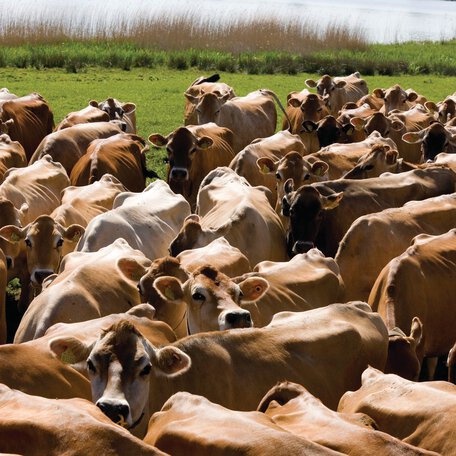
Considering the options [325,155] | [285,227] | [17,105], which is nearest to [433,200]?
[285,227]

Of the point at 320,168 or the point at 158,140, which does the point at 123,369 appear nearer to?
the point at 320,168

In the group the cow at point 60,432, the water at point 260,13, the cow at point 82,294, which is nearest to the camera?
the cow at point 60,432

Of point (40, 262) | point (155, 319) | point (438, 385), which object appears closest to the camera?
point (438, 385)

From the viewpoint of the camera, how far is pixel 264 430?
443 centimetres

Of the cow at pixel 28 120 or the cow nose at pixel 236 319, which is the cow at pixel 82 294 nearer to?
the cow nose at pixel 236 319

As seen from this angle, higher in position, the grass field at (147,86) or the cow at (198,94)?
the cow at (198,94)

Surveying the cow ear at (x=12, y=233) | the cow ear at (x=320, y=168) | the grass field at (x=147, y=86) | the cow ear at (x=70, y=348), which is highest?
the cow ear at (x=320, y=168)

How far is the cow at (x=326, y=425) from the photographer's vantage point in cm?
446

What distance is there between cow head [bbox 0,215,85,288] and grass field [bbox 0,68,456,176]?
9.81 m

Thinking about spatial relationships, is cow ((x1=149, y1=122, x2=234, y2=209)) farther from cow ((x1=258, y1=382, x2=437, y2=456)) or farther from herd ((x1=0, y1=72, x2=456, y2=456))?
cow ((x1=258, y1=382, x2=437, y2=456))

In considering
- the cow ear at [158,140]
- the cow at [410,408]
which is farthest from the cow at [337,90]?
the cow at [410,408]

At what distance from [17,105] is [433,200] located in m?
8.07

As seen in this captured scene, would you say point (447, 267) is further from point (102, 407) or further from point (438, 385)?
point (102, 407)

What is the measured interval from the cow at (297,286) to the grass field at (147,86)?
1097 centimetres
